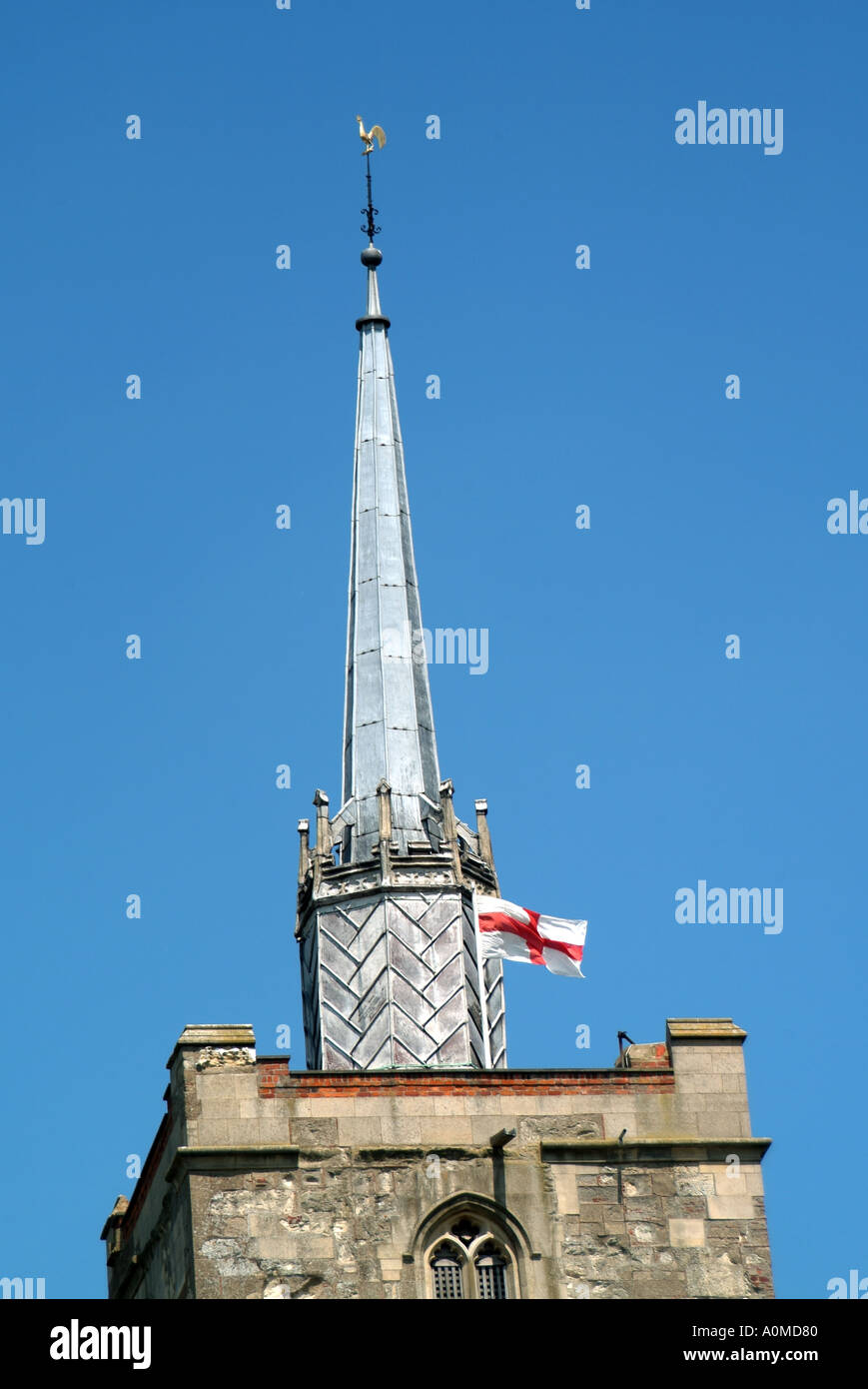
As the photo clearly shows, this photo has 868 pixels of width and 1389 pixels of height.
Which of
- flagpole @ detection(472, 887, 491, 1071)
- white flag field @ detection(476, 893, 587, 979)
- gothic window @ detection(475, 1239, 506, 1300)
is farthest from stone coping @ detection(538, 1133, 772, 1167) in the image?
flagpole @ detection(472, 887, 491, 1071)

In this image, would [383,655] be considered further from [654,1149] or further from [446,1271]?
[446,1271]

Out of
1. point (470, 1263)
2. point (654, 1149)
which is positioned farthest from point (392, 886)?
point (470, 1263)

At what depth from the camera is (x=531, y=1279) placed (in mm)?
45500

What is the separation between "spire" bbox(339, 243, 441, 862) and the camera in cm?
6122

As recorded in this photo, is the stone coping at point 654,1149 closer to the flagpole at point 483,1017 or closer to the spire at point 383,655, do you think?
the flagpole at point 483,1017

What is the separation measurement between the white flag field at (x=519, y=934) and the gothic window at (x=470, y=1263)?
9087mm

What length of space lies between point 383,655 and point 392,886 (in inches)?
257

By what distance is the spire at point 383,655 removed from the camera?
61.2 m

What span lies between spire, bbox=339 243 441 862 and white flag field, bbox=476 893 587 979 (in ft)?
17.4

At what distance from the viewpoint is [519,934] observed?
5494 cm
